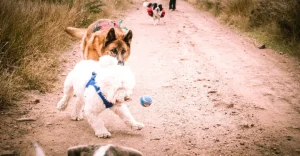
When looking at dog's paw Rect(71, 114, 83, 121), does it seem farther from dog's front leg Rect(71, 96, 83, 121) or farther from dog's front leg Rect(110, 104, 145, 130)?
dog's front leg Rect(110, 104, 145, 130)

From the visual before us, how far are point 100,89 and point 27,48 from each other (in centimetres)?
298

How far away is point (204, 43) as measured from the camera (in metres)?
9.61

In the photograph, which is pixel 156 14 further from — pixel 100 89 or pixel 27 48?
pixel 100 89

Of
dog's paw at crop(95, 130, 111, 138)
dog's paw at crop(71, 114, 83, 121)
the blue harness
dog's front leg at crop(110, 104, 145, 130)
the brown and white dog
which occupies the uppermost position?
the brown and white dog

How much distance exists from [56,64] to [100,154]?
174 inches

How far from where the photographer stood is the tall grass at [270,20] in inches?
340

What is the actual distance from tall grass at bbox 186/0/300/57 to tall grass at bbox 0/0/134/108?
643 cm

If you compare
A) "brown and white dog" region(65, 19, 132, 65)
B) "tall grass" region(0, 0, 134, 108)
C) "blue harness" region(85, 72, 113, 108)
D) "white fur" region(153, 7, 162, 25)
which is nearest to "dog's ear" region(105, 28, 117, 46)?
"brown and white dog" region(65, 19, 132, 65)

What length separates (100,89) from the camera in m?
3.31

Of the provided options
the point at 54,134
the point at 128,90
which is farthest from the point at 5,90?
the point at 128,90

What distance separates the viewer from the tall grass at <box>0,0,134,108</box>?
15.1 feet

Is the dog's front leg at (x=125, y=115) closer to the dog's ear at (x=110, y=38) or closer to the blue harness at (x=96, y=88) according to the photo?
the blue harness at (x=96, y=88)

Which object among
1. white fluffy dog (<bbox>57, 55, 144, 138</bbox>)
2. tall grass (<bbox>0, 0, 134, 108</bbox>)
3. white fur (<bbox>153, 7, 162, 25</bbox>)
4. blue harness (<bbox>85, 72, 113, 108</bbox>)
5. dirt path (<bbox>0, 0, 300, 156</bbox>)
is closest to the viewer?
white fluffy dog (<bbox>57, 55, 144, 138</bbox>)

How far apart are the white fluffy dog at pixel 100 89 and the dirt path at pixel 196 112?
19 centimetres
